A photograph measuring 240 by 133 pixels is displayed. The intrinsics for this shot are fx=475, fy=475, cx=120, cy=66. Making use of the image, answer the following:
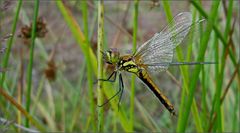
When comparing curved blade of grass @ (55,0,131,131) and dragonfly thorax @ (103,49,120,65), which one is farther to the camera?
curved blade of grass @ (55,0,131,131)

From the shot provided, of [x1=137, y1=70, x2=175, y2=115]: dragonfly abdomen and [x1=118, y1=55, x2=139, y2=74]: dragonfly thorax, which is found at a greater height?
[x1=118, y1=55, x2=139, y2=74]: dragonfly thorax

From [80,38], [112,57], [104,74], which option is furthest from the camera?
[104,74]

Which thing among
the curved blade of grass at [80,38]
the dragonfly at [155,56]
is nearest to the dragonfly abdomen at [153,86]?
the dragonfly at [155,56]

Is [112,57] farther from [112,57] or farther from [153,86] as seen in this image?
[153,86]

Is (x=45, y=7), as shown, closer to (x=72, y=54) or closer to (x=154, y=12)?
(x=72, y=54)

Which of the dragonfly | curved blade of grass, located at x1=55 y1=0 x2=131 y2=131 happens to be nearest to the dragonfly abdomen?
the dragonfly

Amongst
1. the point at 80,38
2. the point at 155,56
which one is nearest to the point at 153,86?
the point at 155,56

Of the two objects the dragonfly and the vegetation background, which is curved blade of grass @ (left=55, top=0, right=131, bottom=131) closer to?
the vegetation background

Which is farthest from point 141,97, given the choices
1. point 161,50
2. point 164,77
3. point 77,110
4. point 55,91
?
point 161,50
